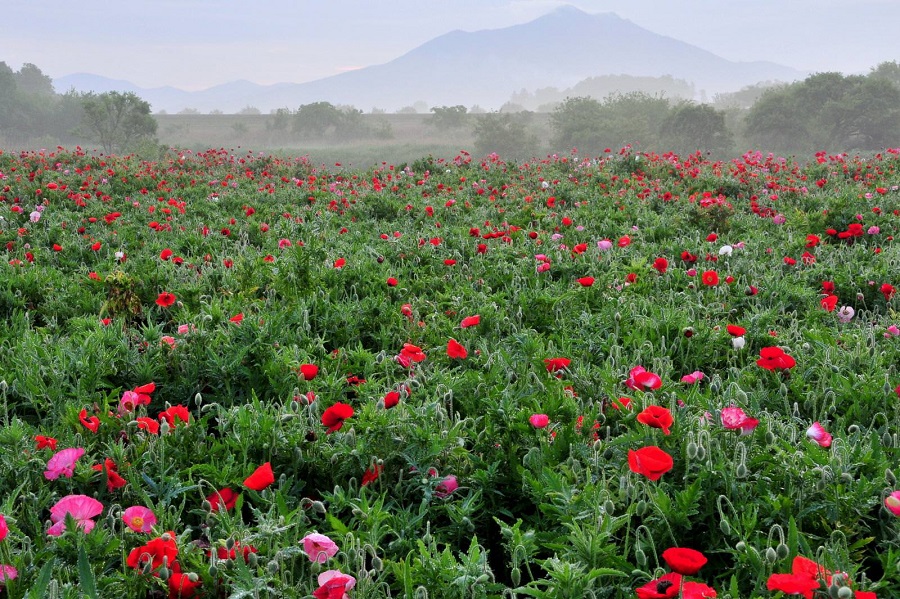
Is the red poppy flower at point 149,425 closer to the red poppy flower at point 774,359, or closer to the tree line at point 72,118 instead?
the red poppy flower at point 774,359

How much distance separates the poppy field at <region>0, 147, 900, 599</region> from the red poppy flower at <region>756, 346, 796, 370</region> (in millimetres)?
12

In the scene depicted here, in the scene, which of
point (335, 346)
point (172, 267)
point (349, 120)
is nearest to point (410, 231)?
point (172, 267)

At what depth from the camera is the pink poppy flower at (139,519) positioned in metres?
→ 1.87

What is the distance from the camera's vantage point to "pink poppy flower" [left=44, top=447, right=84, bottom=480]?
2.13 metres

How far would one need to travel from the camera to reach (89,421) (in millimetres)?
2514

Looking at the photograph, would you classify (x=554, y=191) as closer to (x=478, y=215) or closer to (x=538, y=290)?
(x=478, y=215)

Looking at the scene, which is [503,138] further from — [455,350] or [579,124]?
[455,350]

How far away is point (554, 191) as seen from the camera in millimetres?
9648

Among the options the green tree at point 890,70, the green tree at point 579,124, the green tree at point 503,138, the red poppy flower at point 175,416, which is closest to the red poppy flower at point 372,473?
the red poppy flower at point 175,416

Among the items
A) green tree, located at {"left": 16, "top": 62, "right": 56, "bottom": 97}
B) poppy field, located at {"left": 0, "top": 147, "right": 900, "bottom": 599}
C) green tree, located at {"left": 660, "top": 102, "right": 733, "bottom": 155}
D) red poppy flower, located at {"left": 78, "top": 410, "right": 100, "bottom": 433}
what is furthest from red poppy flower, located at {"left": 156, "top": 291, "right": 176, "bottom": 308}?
green tree, located at {"left": 16, "top": 62, "right": 56, "bottom": 97}

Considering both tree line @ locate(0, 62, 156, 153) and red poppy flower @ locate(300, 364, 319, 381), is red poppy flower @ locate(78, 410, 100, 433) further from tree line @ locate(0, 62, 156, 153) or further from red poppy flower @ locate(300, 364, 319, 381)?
tree line @ locate(0, 62, 156, 153)

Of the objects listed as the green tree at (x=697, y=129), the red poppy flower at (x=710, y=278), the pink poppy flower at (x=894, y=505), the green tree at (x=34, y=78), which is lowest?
the pink poppy flower at (x=894, y=505)

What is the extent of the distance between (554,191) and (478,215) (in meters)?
2.12

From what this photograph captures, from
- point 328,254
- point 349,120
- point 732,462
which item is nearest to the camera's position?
point 732,462
